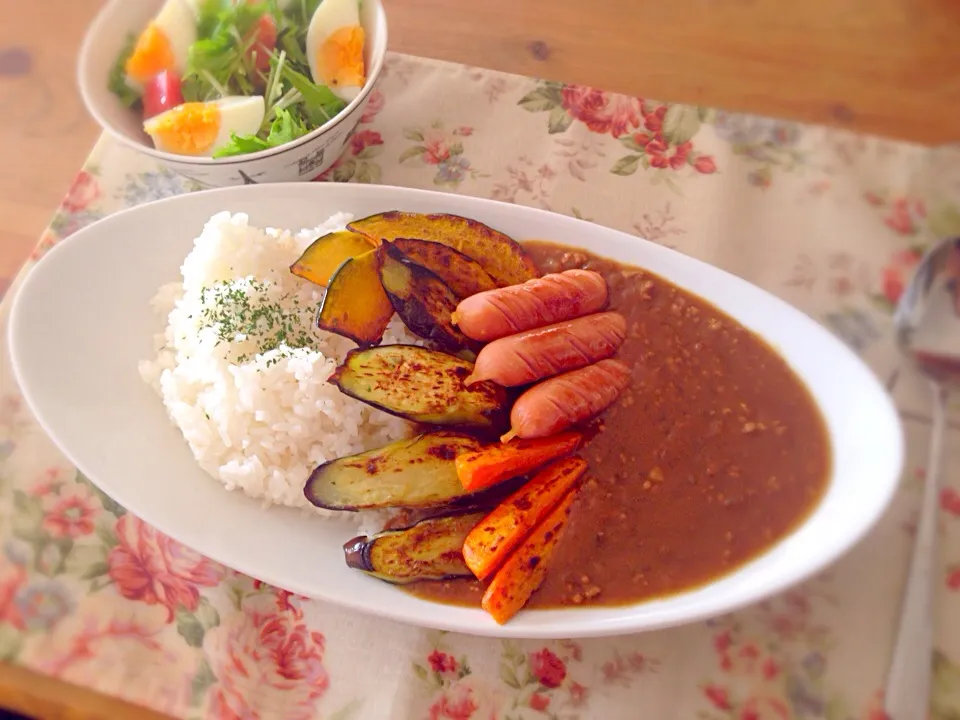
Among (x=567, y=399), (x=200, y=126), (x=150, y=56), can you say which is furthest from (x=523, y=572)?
(x=150, y=56)

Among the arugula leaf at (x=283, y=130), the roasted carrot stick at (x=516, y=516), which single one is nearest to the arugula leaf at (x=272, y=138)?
the arugula leaf at (x=283, y=130)

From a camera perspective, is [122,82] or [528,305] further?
[122,82]

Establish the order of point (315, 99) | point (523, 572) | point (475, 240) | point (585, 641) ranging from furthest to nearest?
point (315, 99) → point (475, 240) → point (585, 641) → point (523, 572)

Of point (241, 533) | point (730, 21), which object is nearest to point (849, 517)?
point (241, 533)

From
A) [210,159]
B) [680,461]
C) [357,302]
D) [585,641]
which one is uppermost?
[210,159]

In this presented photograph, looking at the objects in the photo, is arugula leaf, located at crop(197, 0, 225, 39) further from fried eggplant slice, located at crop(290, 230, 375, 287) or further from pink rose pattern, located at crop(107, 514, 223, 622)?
pink rose pattern, located at crop(107, 514, 223, 622)

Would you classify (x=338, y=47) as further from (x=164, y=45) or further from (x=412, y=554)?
(x=412, y=554)

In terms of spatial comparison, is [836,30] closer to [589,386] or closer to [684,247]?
[684,247]

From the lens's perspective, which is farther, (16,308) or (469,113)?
(469,113)
